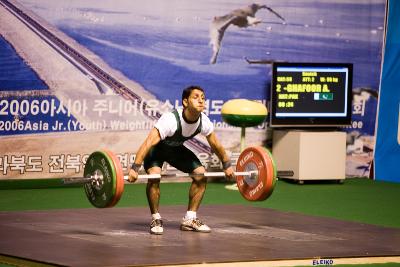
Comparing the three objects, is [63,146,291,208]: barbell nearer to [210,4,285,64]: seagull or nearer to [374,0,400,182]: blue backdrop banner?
[210,4,285,64]: seagull

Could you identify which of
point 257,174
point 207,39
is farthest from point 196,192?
point 207,39

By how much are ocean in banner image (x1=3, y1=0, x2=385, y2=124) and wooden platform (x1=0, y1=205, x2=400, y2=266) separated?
8.19ft

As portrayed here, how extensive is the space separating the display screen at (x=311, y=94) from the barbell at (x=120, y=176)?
366 cm

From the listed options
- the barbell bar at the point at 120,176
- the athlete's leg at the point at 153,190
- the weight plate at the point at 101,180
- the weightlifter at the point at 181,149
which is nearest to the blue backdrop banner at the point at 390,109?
the barbell bar at the point at 120,176

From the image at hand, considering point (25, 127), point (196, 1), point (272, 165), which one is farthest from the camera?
point (196, 1)

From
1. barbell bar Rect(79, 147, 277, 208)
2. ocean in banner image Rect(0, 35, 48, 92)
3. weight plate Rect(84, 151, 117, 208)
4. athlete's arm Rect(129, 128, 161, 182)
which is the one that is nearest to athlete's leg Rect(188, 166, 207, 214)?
barbell bar Rect(79, 147, 277, 208)

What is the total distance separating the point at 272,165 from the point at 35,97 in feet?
12.6

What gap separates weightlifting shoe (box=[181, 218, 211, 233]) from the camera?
8.26 metres

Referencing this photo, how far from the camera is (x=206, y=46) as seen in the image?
1216 cm

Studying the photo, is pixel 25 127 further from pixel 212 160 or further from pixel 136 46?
pixel 212 160

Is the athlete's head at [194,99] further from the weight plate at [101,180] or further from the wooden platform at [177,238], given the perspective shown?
Result: the wooden platform at [177,238]

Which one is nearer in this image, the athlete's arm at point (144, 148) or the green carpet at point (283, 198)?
the athlete's arm at point (144, 148)

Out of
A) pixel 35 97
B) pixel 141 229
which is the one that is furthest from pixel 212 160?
pixel 141 229

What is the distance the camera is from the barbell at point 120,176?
25.2ft
